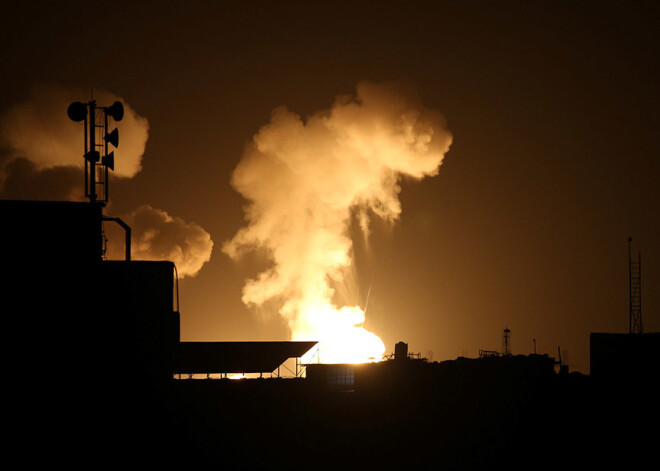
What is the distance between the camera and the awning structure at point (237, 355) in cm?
4753

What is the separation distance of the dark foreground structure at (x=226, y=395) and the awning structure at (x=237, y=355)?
0.10 m

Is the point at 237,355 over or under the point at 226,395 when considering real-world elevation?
over

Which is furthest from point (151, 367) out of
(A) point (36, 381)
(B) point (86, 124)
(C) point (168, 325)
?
(B) point (86, 124)

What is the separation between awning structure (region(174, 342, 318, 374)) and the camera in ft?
156

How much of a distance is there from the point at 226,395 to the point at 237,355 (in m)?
6.61

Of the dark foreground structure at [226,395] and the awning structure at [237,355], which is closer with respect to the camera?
the dark foreground structure at [226,395]

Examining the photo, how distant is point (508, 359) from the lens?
181ft

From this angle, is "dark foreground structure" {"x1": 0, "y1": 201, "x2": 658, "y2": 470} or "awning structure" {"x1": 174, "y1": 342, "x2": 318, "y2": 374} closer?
"dark foreground structure" {"x1": 0, "y1": 201, "x2": 658, "y2": 470}

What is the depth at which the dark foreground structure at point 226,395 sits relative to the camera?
2620 cm

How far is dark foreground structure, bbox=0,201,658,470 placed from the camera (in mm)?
26203

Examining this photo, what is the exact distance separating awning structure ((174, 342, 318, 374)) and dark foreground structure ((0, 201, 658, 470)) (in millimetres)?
97

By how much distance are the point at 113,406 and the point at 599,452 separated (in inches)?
923

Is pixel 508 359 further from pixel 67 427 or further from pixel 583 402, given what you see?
pixel 67 427

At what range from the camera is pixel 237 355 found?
48656mm
